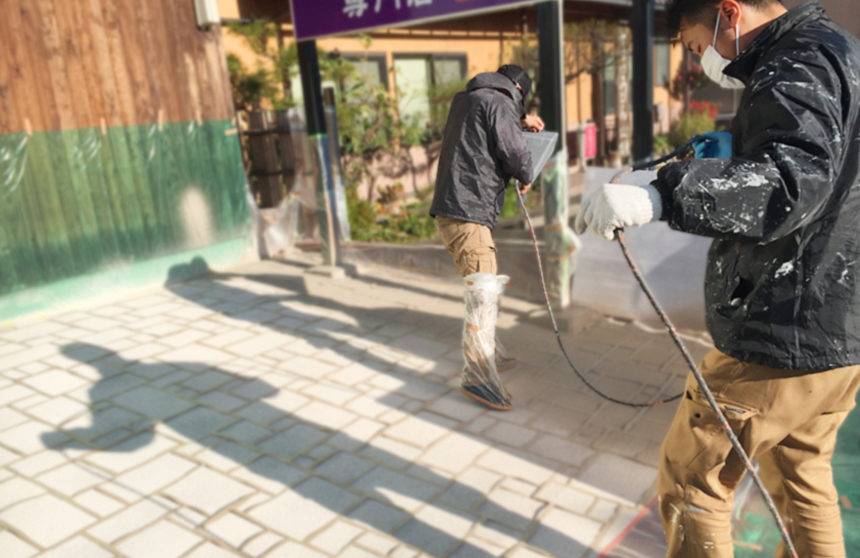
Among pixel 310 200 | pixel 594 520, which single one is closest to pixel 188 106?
pixel 310 200

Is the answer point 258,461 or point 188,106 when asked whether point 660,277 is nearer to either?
point 258,461

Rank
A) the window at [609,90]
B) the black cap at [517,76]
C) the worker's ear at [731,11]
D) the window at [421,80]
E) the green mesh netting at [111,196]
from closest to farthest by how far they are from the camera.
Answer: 1. the worker's ear at [731,11]
2. the black cap at [517,76]
3. the green mesh netting at [111,196]
4. the window at [421,80]
5. the window at [609,90]

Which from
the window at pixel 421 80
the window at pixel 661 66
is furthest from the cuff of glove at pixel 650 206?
the window at pixel 661 66

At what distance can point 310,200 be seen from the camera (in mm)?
8352

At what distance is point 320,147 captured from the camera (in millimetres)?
6871

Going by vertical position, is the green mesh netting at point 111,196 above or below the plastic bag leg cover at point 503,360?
above

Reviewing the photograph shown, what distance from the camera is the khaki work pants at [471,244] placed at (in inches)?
152

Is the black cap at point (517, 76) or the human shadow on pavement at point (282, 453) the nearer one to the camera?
the human shadow on pavement at point (282, 453)

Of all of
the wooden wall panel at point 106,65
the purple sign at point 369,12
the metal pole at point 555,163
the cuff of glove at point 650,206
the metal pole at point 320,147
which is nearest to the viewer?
the cuff of glove at point 650,206

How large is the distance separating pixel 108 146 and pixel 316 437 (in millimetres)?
4479

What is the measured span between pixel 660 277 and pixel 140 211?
5338 mm

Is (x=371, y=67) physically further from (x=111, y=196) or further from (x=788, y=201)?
(x=788, y=201)

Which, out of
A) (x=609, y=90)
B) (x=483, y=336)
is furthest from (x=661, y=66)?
(x=483, y=336)

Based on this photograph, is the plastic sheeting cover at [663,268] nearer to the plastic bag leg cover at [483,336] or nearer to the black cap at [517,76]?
the black cap at [517,76]
